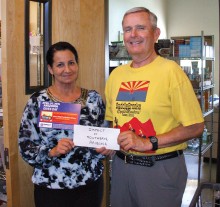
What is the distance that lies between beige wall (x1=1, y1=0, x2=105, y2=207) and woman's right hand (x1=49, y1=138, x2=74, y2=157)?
29cm

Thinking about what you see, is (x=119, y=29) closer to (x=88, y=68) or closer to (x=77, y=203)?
(x=88, y=68)

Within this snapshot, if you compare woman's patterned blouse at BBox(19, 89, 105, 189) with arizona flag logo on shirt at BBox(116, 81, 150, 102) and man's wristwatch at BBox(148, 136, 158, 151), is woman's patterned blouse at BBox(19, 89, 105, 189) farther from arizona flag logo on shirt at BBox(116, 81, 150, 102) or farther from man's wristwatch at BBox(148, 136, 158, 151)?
man's wristwatch at BBox(148, 136, 158, 151)

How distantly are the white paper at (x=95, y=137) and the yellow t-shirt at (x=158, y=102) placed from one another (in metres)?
0.10

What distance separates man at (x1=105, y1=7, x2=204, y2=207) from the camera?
1.49 metres

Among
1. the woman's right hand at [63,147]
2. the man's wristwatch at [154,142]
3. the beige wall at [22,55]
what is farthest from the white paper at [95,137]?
the beige wall at [22,55]

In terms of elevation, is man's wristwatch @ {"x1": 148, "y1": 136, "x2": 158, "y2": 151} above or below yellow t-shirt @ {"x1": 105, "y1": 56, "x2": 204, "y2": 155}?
below

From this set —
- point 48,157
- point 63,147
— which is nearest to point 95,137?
point 63,147

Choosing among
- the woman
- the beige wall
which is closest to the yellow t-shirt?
the woman

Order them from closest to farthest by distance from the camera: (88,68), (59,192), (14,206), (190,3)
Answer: (59,192), (14,206), (88,68), (190,3)

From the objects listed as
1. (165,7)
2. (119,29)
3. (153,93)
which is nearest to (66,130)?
(153,93)

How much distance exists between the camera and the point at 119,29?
5445mm

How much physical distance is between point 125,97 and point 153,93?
15cm

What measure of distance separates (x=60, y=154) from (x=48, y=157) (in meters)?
0.08

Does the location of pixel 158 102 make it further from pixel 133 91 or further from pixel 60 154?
pixel 60 154
